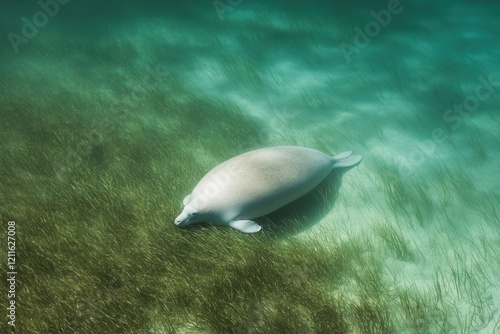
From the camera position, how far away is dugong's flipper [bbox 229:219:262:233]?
402cm

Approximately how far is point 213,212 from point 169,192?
3.28 ft

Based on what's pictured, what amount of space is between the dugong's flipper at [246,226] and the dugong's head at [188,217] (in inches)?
13.7

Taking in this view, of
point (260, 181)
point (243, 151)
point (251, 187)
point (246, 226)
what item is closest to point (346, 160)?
point (243, 151)

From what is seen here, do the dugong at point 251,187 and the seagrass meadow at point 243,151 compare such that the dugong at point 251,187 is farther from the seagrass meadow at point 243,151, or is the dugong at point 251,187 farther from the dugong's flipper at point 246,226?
the seagrass meadow at point 243,151

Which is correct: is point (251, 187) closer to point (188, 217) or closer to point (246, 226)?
point (246, 226)

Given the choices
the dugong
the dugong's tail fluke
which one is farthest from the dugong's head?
the dugong's tail fluke

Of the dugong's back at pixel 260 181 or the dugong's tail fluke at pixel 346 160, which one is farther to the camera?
the dugong's tail fluke at pixel 346 160

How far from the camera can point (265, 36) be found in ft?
33.2

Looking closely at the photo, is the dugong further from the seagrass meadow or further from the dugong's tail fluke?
the dugong's tail fluke

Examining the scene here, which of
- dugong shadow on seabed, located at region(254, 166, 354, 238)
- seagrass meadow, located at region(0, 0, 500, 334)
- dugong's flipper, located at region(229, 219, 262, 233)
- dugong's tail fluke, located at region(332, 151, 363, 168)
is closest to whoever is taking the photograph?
seagrass meadow, located at region(0, 0, 500, 334)

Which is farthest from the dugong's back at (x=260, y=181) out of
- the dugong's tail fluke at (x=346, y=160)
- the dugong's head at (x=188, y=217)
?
the dugong's tail fluke at (x=346, y=160)

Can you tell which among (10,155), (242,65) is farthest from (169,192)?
(242,65)

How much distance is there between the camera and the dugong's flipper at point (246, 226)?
4023 millimetres

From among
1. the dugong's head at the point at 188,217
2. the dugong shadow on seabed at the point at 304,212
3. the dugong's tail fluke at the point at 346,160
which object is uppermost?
the dugong's head at the point at 188,217
